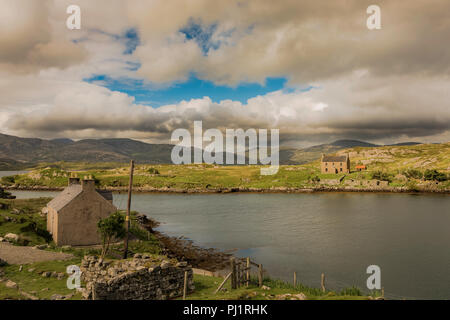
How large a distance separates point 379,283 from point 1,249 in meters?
42.3

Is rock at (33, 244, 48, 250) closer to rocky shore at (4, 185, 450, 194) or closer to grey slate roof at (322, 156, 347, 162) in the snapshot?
rocky shore at (4, 185, 450, 194)

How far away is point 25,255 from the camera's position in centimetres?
2950

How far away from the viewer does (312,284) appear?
3098cm

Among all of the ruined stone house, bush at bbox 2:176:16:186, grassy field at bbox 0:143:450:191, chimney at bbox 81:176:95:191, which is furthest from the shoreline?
chimney at bbox 81:176:95:191

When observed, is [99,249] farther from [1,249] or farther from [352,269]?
[352,269]

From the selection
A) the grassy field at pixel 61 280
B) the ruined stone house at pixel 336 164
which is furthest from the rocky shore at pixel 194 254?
the ruined stone house at pixel 336 164

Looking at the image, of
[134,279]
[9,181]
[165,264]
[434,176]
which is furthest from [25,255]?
[9,181]

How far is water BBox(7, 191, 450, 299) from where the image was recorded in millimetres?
33519

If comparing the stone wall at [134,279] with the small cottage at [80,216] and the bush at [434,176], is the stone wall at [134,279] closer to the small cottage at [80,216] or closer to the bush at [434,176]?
the small cottage at [80,216]

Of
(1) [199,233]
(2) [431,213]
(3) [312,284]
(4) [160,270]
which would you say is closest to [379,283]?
(3) [312,284]

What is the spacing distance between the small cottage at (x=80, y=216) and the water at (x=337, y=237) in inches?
766

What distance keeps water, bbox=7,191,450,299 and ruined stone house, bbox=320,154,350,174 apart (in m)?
58.5

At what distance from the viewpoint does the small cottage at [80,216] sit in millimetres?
36719

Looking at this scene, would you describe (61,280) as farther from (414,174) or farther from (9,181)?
(9,181)
